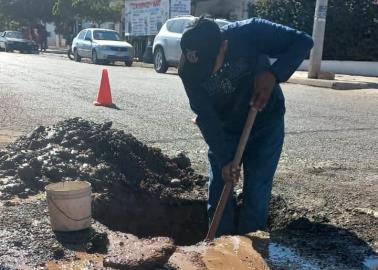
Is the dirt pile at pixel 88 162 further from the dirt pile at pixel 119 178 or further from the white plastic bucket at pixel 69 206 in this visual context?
the white plastic bucket at pixel 69 206

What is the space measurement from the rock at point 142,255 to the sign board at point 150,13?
2319cm

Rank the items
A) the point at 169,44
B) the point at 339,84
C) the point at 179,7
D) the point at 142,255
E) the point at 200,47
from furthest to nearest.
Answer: the point at 179,7, the point at 169,44, the point at 339,84, the point at 200,47, the point at 142,255

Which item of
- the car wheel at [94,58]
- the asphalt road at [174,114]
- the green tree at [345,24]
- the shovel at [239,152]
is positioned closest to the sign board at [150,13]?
the car wheel at [94,58]

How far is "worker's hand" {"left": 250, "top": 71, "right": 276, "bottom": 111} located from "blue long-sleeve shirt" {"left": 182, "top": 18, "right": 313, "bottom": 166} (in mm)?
46

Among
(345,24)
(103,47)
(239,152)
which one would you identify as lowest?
(103,47)

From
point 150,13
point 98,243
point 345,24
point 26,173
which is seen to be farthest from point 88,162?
point 150,13

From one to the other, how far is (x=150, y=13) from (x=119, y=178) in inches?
908

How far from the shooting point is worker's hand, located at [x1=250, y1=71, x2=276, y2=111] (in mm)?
3553

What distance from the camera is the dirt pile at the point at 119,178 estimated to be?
4.76m

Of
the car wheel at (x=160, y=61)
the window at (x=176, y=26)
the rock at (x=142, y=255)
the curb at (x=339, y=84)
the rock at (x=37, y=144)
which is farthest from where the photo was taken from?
the car wheel at (x=160, y=61)

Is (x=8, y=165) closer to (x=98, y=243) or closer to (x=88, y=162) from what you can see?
(x=88, y=162)

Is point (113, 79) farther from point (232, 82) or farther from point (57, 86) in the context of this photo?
point (232, 82)

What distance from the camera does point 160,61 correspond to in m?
19.3

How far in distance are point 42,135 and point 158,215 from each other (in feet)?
5.10
